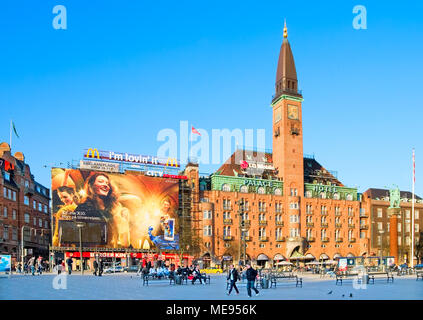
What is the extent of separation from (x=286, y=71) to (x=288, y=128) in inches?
483

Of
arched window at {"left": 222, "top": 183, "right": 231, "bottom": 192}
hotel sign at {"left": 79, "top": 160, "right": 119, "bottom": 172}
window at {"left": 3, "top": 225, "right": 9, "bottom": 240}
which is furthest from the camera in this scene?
arched window at {"left": 222, "top": 183, "right": 231, "bottom": 192}

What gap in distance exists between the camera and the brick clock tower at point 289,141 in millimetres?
97938

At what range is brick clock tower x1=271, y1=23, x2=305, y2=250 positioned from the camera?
9794 cm

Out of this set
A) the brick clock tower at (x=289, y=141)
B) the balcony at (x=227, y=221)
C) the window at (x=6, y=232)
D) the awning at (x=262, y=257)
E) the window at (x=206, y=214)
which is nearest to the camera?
the window at (x=6, y=232)

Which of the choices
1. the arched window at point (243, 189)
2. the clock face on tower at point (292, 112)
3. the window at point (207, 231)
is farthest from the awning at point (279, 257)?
the clock face on tower at point (292, 112)

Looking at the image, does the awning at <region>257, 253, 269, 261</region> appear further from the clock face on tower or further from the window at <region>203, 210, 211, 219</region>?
the clock face on tower

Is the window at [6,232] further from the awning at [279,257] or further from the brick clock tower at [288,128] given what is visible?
the brick clock tower at [288,128]

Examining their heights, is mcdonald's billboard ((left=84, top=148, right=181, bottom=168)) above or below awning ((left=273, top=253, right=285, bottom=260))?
above

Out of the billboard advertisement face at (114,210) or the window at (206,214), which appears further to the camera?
the window at (206,214)

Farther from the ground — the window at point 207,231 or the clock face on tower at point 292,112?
the clock face on tower at point 292,112

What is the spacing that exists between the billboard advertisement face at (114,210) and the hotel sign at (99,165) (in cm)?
150

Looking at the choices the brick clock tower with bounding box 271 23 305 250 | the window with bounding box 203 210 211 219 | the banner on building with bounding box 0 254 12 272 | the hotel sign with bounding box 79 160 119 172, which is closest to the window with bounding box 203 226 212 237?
the window with bounding box 203 210 211 219

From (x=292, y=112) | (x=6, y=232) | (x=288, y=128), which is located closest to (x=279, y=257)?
(x=288, y=128)

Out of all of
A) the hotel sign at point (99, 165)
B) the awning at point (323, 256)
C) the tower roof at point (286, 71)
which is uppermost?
the tower roof at point (286, 71)
